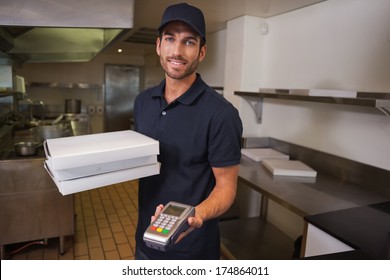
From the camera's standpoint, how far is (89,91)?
501 cm

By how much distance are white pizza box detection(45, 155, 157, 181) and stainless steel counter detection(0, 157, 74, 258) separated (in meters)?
1.29

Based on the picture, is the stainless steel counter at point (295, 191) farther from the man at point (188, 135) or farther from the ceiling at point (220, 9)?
the ceiling at point (220, 9)

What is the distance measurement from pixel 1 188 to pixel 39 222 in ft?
1.09

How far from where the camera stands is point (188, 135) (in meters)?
0.96

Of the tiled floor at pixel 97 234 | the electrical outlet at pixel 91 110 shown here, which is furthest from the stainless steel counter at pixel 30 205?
the electrical outlet at pixel 91 110

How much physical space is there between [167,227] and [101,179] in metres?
0.27

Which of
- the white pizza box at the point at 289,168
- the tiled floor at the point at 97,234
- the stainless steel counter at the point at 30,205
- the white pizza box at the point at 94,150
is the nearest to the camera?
the white pizza box at the point at 94,150

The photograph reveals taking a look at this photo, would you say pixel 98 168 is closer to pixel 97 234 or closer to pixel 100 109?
pixel 97 234

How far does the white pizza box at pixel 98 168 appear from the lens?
0.76 meters

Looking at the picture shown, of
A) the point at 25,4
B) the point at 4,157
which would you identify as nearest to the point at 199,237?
the point at 25,4

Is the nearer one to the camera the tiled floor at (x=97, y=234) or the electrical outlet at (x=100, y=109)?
the tiled floor at (x=97, y=234)

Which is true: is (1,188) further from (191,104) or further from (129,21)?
(191,104)

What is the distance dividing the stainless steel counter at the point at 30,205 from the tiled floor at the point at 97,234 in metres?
0.13

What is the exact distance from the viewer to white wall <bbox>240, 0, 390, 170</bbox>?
4.97 ft
